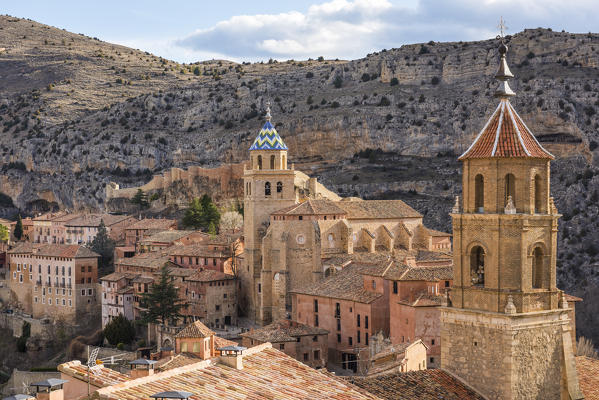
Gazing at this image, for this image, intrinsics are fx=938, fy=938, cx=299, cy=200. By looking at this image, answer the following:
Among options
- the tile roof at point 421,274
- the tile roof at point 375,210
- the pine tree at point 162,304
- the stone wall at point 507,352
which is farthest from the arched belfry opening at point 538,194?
the pine tree at point 162,304

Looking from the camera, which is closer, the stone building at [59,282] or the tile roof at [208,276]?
the tile roof at [208,276]

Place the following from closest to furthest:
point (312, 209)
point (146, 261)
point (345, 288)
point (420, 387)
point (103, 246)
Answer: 1. point (420, 387)
2. point (345, 288)
3. point (312, 209)
4. point (146, 261)
5. point (103, 246)

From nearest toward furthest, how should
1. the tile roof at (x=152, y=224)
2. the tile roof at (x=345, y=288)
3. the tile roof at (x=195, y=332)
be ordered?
the tile roof at (x=195, y=332), the tile roof at (x=345, y=288), the tile roof at (x=152, y=224)

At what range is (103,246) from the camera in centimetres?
7325

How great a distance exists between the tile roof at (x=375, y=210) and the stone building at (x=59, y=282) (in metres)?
20.3

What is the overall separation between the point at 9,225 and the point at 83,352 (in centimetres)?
3517

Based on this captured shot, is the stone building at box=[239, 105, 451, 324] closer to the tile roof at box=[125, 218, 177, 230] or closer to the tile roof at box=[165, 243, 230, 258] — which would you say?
the tile roof at box=[165, 243, 230, 258]

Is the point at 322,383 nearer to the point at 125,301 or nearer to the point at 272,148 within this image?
the point at 272,148

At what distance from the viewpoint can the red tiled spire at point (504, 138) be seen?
830 inches

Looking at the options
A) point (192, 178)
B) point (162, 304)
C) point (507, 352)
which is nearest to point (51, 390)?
point (507, 352)

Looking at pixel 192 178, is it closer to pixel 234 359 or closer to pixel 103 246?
pixel 103 246

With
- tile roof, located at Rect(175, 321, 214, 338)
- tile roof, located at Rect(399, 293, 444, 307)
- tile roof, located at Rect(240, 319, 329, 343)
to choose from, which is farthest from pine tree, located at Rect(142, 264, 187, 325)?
tile roof, located at Rect(399, 293, 444, 307)

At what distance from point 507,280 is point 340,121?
73288mm

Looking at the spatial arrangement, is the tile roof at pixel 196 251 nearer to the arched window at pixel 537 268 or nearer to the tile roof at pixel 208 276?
the tile roof at pixel 208 276
